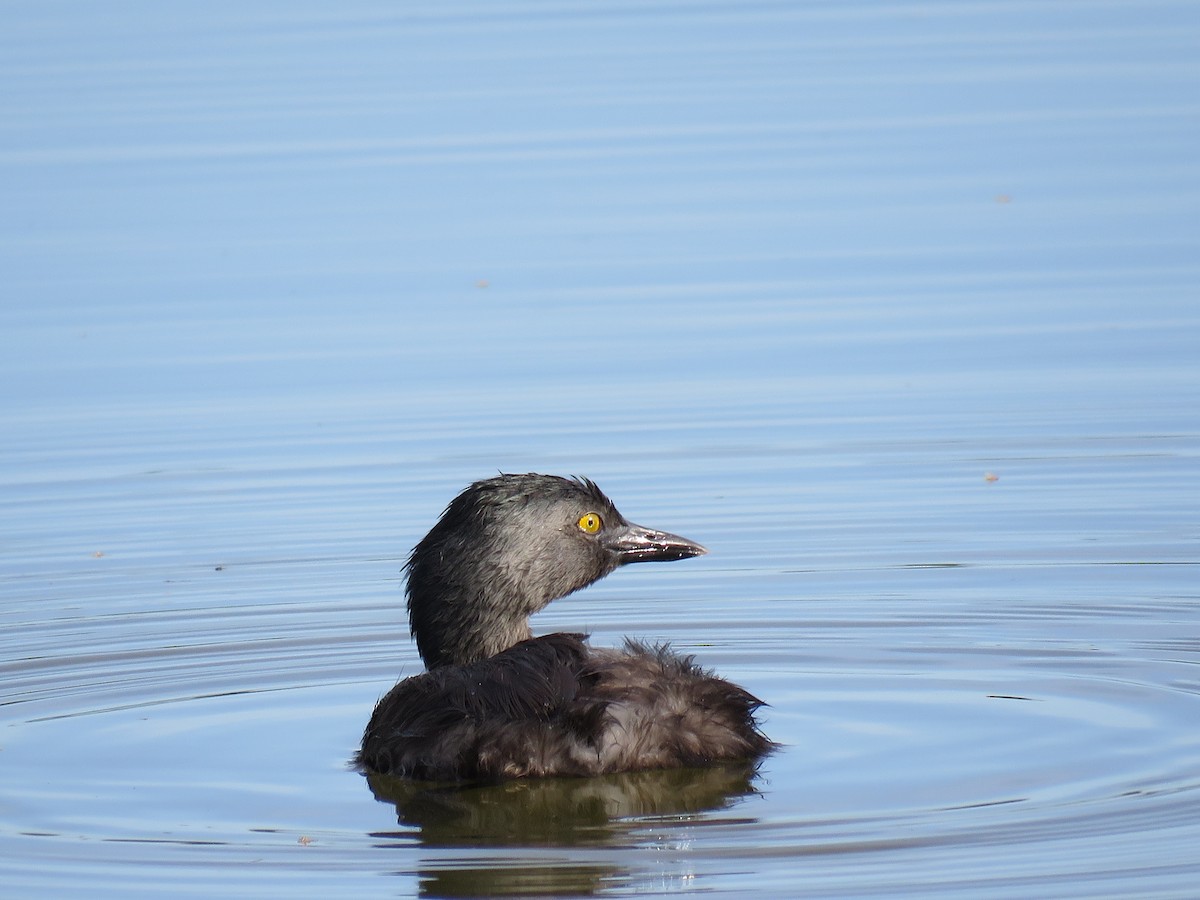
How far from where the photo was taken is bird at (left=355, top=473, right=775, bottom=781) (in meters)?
8.86

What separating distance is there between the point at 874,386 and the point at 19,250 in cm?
807

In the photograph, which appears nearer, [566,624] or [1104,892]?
[1104,892]

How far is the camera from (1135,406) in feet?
48.3

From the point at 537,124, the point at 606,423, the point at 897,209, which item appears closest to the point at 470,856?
the point at 606,423

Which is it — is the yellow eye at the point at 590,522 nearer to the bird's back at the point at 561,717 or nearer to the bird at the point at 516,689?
the bird at the point at 516,689

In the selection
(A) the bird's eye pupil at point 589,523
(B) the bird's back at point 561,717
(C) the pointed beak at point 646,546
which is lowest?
(B) the bird's back at point 561,717

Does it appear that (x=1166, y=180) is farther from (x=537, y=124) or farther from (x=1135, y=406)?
(x=537, y=124)

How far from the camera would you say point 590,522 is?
10.3m

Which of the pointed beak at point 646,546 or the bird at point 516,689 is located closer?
the bird at point 516,689

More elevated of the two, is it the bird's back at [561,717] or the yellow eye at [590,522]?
the yellow eye at [590,522]

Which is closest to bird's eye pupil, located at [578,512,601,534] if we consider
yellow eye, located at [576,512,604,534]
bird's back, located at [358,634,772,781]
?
yellow eye, located at [576,512,604,534]

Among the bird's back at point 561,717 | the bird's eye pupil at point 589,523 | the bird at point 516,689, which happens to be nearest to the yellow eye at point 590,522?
the bird's eye pupil at point 589,523

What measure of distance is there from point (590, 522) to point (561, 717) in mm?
1614

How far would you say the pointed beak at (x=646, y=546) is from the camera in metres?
10.4
